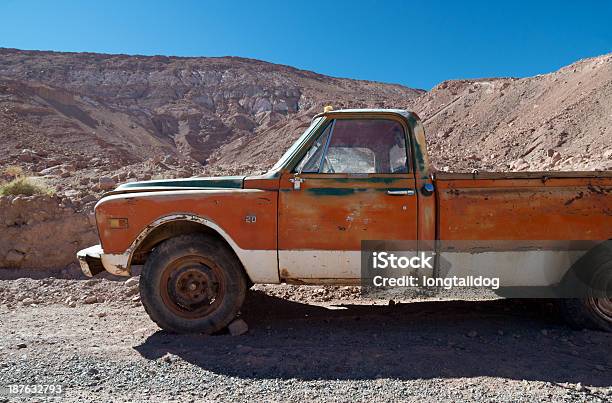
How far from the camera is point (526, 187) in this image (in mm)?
4344

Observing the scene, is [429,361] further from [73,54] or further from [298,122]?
[73,54]

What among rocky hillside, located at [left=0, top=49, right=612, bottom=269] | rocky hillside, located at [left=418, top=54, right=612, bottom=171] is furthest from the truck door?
rocky hillside, located at [left=418, top=54, right=612, bottom=171]

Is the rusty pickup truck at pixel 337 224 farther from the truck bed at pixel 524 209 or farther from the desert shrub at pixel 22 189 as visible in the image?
the desert shrub at pixel 22 189

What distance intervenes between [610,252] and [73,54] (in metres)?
70.8

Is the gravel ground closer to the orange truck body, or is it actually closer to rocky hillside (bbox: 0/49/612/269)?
the orange truck body

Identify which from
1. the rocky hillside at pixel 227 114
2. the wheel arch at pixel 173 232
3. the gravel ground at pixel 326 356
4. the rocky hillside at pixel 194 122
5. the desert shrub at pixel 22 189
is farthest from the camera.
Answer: the rocky hillside at pixel 227 114

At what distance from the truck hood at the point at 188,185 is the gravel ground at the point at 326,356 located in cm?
126

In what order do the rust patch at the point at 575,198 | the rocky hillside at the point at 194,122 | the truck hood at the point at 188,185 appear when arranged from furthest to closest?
the rocky hillside at the point at 194,122
the truck hood at the point at 188,185
the rust patch at the point at 575,198

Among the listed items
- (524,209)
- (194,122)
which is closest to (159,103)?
(194,122)

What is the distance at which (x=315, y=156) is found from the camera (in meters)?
4.54

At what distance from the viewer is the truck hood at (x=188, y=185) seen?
4.59 m

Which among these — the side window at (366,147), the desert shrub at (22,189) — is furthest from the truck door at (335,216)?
the desert shrub at (22,189)

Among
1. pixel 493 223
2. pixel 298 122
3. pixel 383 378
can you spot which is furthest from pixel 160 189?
pixel 298 122

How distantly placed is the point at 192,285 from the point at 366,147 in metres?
1.93
